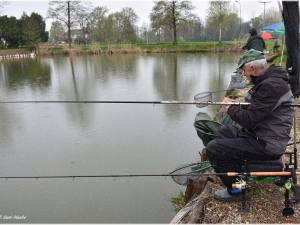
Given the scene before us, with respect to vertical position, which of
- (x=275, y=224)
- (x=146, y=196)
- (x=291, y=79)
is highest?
(x=291, y=79)

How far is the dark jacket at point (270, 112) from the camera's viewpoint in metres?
1.87

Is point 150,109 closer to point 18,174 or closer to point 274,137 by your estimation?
point 18,174

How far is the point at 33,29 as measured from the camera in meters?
27.3

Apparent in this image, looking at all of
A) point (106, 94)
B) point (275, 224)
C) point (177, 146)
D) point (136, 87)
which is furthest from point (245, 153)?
point (136, 87)

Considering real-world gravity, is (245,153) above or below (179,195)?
above

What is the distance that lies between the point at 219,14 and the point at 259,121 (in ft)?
97.1

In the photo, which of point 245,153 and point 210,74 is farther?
point 210,74

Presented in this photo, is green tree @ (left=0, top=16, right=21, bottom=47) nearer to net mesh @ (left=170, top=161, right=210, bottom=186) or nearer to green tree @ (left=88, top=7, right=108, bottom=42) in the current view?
green tree @ (left=88, top=7, right=108, bottom=42)

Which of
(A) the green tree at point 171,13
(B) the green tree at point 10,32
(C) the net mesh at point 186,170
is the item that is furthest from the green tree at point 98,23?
(C) the net mesh at point 186,170

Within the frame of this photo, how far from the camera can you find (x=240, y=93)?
6.38 m

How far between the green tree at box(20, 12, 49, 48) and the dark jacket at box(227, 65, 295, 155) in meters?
27.4

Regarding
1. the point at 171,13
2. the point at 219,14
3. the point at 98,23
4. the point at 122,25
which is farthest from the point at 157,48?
the point at 98,23

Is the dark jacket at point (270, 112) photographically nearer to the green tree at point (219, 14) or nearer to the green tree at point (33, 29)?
the green tree at point (33, 29)

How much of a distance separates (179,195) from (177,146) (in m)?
1.35
